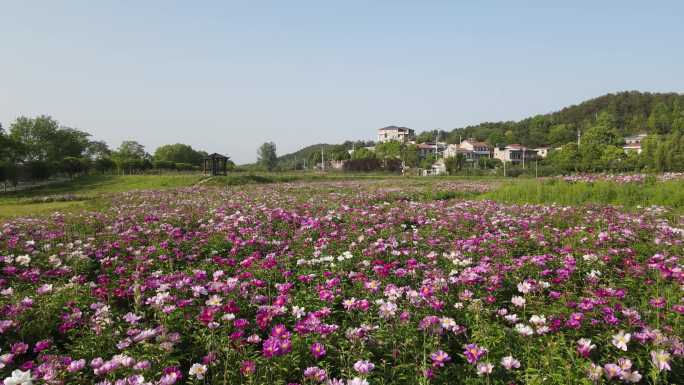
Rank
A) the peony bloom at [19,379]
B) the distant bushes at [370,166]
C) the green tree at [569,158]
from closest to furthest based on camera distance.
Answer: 1. the peony bloom at [19,379]
2. the green tree at [569,158]
3. the distant bushes at [370,166]

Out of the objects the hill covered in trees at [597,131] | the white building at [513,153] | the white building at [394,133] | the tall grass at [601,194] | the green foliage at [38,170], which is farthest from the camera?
the white building at [394,133]

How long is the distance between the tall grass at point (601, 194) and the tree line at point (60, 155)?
41.5 metres

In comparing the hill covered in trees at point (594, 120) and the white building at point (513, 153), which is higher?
the hill covered in trees at point (594, 120)

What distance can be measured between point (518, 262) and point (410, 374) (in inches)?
92.9

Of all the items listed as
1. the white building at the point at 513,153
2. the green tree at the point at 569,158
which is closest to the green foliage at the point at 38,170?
the green tree at the point at 569,158

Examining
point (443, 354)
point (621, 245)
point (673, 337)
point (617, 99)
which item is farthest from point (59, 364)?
point (617, 99)

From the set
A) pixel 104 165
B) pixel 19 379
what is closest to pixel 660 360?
pixel 19 379

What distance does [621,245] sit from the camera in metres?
5.11

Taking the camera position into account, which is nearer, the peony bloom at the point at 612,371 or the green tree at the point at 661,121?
the peony bloom at the point at 612,371

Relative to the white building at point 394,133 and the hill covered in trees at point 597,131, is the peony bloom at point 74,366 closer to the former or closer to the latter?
the hill covered in trees at point 597,131

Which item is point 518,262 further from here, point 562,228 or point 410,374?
point 562,228

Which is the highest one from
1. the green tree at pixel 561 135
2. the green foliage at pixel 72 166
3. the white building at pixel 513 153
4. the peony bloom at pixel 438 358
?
the green tree at pixel 561 135

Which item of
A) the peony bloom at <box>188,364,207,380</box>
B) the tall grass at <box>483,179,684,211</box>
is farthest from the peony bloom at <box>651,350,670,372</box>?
the tall grass at <box>483,179,684,211</box>

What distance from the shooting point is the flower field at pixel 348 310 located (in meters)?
2.22
